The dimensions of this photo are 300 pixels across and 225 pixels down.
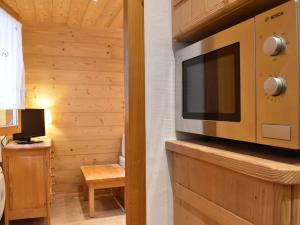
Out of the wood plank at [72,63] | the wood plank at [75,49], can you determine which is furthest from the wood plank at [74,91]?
the wood plank at [75,49]

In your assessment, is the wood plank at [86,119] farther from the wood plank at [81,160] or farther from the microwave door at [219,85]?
the microwave door at [219,85]

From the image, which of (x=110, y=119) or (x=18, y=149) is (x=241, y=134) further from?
(x=110, y=119)

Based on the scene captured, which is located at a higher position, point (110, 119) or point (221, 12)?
point (221, 12)

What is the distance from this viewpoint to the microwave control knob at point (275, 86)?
1.87 feet

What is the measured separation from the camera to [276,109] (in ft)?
1.93

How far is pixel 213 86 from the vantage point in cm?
83

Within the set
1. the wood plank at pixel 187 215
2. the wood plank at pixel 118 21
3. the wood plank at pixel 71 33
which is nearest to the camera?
the wood plank at pixel 187 215

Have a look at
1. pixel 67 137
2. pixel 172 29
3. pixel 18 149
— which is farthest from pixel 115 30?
pixel 172 29

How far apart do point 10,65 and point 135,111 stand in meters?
1.94

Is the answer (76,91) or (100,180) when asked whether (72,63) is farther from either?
(100,180)

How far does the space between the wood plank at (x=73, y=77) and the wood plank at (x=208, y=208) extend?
3.25 metres

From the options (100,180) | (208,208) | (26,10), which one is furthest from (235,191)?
(26,10)

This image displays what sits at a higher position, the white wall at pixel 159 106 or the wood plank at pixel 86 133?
the white wall at pixel 159 106

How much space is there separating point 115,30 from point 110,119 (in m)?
1.32
